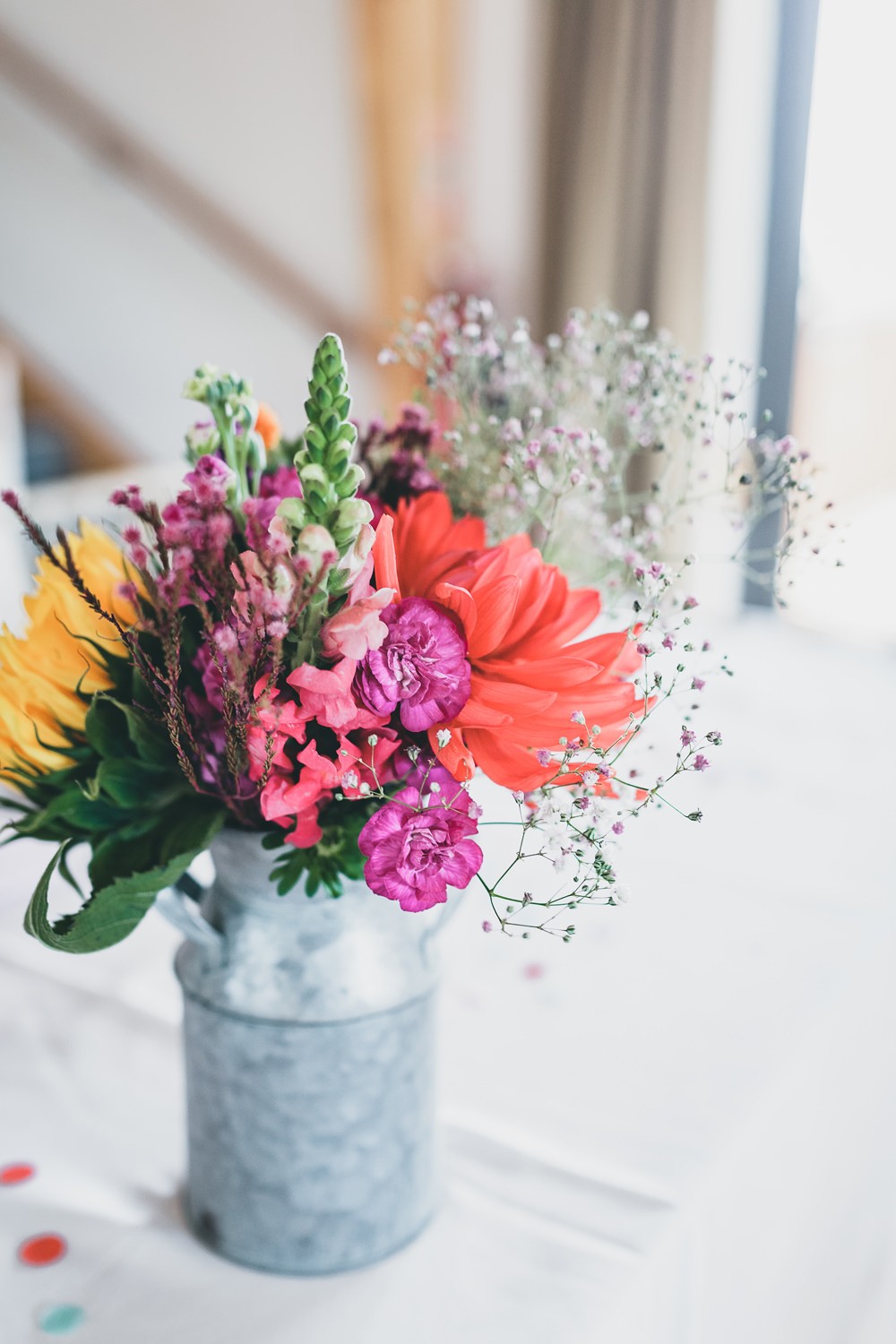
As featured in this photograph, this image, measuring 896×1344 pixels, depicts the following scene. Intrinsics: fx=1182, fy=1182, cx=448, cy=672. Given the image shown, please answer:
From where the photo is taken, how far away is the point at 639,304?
2729mm

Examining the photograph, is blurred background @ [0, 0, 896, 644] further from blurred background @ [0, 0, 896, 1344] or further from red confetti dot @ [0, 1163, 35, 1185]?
red confetti dot @ [0, 1163, 35, 1185]

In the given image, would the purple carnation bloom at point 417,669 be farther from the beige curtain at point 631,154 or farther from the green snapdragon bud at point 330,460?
the beige curtain at point 631,154

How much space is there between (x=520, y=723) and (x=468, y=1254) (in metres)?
0.34

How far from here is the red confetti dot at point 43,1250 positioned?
0.65m

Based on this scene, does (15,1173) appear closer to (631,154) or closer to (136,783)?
(136,783)

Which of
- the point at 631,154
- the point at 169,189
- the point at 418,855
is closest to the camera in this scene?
the point at 418,855

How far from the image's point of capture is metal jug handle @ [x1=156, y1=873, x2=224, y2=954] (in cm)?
58

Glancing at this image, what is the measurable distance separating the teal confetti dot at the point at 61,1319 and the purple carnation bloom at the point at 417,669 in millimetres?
379

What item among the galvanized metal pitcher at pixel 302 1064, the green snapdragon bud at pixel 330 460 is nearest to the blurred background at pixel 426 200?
the galvanized metal pitcher at pixel 302 1064

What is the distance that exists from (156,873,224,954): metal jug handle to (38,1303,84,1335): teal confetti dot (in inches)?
8.0

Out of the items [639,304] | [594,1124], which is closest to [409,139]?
[639,304]

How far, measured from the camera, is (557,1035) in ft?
2.79

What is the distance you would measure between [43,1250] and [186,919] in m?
0.23

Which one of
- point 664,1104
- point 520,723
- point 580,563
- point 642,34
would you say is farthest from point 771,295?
point 520,723
